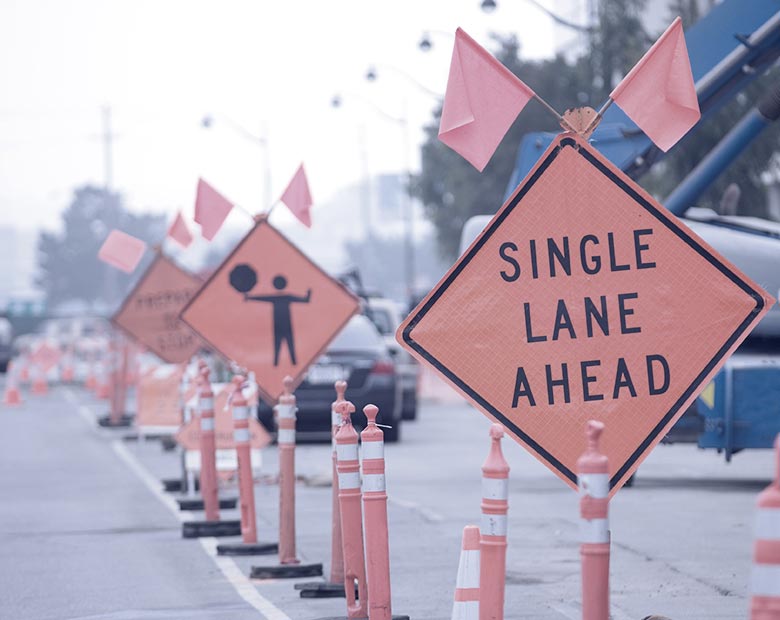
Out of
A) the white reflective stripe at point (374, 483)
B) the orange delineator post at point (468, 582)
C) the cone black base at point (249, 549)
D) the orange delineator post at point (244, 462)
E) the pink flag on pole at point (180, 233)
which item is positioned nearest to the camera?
the orange delineator post at point (468, 582)

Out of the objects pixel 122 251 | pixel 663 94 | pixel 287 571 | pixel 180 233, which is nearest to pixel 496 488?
pixel 663 94

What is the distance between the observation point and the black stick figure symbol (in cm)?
1348

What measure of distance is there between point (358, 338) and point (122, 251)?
6.92 meters

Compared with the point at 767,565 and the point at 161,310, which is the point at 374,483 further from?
the point at 161,310

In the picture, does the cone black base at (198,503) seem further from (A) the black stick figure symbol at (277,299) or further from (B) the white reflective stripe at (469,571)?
(B) the white reflective stripe at (469,571)

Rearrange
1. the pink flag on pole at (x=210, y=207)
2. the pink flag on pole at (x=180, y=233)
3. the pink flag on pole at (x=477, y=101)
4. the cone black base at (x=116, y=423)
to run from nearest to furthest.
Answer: the pink flag on pole at (x=477, y=101) → the pink flag on pole at (x=210, y=207) → the pink flag on pole at (x=180, y=233) → the cone black base at (x=116, y=423)

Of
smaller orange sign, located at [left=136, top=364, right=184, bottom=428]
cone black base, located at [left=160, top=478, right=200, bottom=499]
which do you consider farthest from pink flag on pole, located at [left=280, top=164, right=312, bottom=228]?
smaller orange sign, located at [left=136, top=364, right=184, bottom=428]

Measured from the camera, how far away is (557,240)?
7.16 metres

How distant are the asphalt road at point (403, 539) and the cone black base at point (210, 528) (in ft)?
0.53

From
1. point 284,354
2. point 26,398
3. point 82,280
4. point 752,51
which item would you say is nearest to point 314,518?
point 284,354

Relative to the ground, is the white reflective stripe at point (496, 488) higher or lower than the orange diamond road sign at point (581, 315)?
lower

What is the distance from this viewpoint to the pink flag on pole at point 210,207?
1384 cm

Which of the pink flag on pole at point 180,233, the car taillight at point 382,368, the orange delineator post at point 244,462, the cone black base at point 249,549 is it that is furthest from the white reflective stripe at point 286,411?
the car taillight at point 382,368

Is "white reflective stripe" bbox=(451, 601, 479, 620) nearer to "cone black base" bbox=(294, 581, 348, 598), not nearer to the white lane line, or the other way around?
the white lane line
